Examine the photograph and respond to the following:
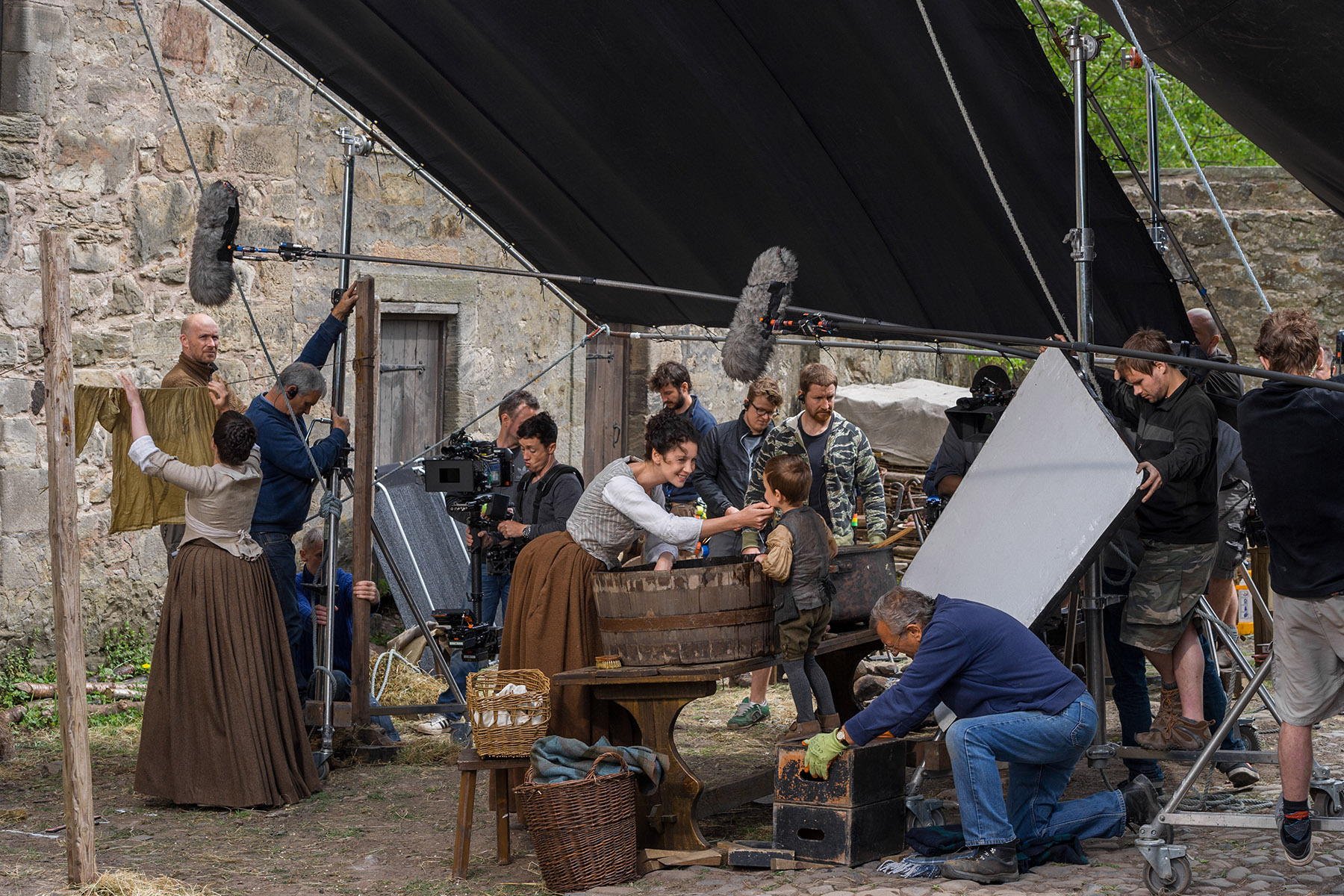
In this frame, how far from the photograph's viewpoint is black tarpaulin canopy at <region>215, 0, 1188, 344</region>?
15.6 ft

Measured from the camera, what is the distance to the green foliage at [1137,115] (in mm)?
18156

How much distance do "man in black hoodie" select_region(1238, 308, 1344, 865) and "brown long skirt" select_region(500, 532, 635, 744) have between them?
2094 millimetres

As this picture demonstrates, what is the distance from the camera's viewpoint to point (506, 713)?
14.5 feet

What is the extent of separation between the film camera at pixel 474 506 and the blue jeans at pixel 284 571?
0.65 metres

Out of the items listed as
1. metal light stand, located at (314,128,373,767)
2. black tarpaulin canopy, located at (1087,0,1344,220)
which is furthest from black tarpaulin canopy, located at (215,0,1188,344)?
black tarpaulin canopy, located at (1087,0,1344,220)

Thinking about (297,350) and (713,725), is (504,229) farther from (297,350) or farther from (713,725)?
(713,725)

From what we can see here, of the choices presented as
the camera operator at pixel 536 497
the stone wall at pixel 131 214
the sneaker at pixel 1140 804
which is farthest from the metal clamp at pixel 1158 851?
the stone wall at pixel 131 214

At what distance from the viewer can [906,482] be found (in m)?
10.4

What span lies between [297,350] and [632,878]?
15.9 feet

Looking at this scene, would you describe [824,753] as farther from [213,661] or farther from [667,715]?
[213,661]

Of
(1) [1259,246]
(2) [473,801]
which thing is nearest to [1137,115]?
(1) [1259,246]

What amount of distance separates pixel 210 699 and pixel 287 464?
1.07m

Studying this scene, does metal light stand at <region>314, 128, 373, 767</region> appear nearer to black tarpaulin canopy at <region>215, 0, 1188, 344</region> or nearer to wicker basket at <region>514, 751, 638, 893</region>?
black tarpaulin canopy at <region>215, 0, 1188, 344</region>

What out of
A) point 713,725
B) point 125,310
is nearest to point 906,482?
point 713,725
